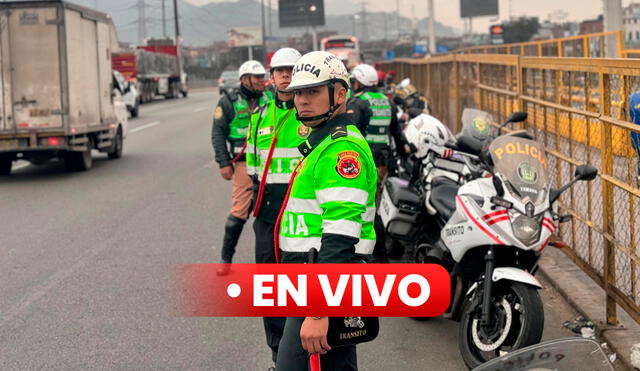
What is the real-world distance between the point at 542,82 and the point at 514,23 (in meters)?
103

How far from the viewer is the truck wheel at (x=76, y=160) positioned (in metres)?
16.3

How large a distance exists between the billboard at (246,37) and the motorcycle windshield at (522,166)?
11977 cm

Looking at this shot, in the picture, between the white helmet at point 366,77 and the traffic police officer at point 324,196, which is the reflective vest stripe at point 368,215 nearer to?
the traffic police officer at point 324,196

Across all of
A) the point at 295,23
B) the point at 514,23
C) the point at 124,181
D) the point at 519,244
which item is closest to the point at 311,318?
the point at 519,244

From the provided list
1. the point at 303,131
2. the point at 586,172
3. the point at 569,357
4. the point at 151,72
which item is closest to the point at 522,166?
the point at 586,172

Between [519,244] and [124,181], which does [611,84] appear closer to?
[519,244]

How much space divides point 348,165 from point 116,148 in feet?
51.8

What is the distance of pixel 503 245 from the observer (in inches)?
213

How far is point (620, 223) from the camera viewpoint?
6027 mm

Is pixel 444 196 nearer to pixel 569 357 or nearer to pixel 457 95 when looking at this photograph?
pixel 569 357

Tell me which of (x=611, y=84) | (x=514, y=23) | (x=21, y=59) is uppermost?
(x=514, y=23)

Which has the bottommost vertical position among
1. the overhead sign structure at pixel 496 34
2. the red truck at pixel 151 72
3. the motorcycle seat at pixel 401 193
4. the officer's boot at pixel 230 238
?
the officer's boot at pixel 230 238

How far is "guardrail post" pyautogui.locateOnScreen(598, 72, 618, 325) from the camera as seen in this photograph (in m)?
6.01

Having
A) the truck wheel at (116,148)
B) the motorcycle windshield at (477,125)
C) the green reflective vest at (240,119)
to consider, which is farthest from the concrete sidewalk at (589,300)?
the truck wheel at (116,148)
